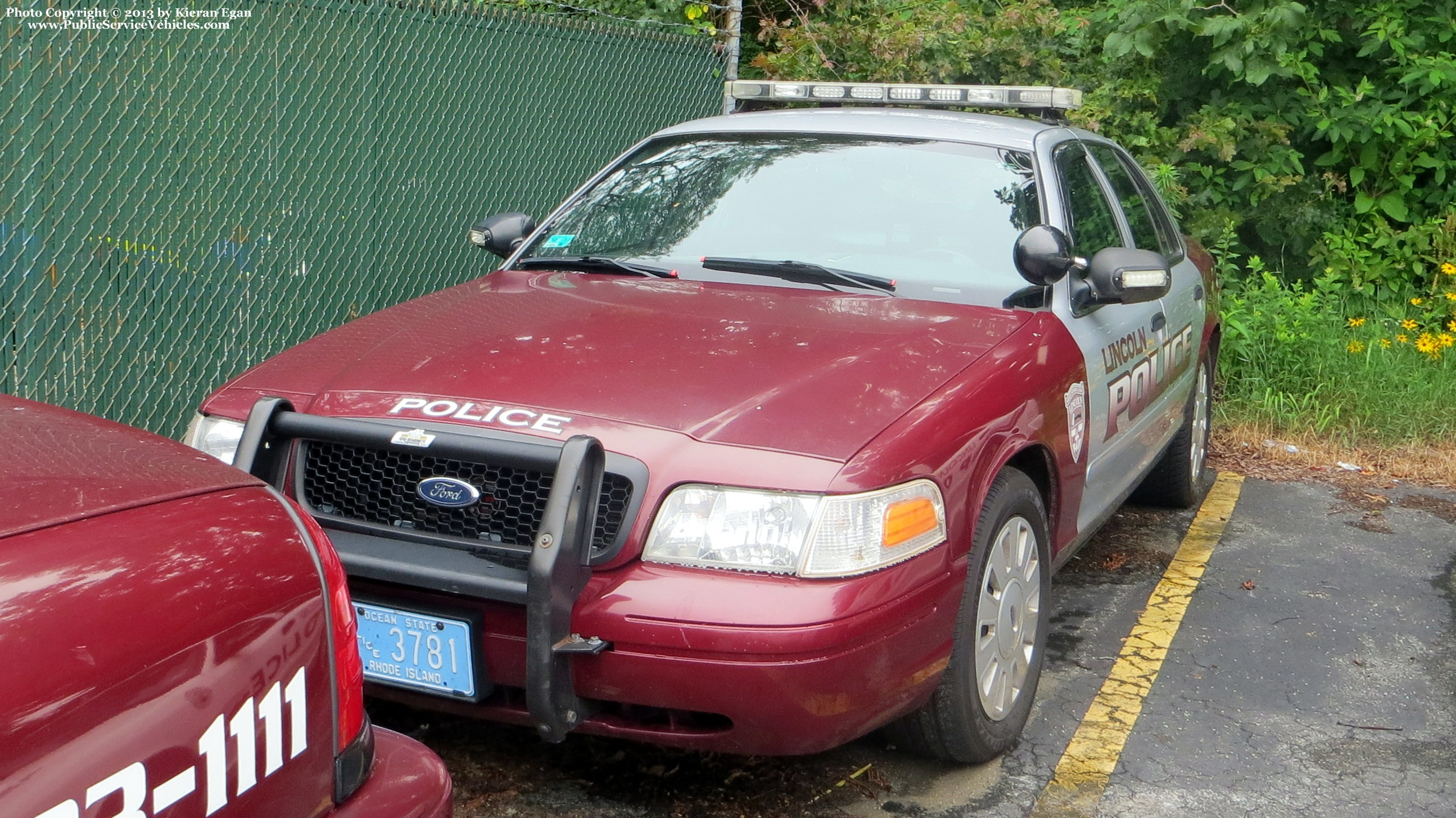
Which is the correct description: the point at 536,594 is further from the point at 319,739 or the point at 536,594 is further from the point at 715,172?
the point at 715,172

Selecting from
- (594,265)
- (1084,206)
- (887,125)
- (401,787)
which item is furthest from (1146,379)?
(401,787)

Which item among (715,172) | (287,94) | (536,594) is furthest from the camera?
(287,94)

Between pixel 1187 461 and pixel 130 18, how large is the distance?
14.2ft

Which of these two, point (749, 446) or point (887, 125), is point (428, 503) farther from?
point (887, 125)

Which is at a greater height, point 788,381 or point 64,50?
point 64,50

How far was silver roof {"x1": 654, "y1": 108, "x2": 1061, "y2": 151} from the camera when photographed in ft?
14.3

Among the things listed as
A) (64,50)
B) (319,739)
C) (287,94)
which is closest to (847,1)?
(287,94)

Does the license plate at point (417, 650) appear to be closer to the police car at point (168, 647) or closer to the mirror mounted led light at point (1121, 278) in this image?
the police car at point (168, 647)

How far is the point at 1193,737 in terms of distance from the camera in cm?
368

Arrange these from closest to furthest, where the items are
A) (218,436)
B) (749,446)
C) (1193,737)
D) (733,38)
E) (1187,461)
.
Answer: (749,446)
(218,436)
(1193,737)
(1187,461)
(733,38)

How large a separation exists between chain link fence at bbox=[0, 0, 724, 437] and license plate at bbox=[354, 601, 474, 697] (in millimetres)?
2288

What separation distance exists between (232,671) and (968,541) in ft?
5.97

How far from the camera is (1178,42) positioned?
8.37 meters

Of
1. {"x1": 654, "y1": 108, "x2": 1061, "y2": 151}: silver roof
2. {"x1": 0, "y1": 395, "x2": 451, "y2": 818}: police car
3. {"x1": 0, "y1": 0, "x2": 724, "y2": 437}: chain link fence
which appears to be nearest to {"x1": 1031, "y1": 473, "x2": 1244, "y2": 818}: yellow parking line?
{"x1": 654, "y1": 108, "x2": 1061, "y2": 151}: silver roof
